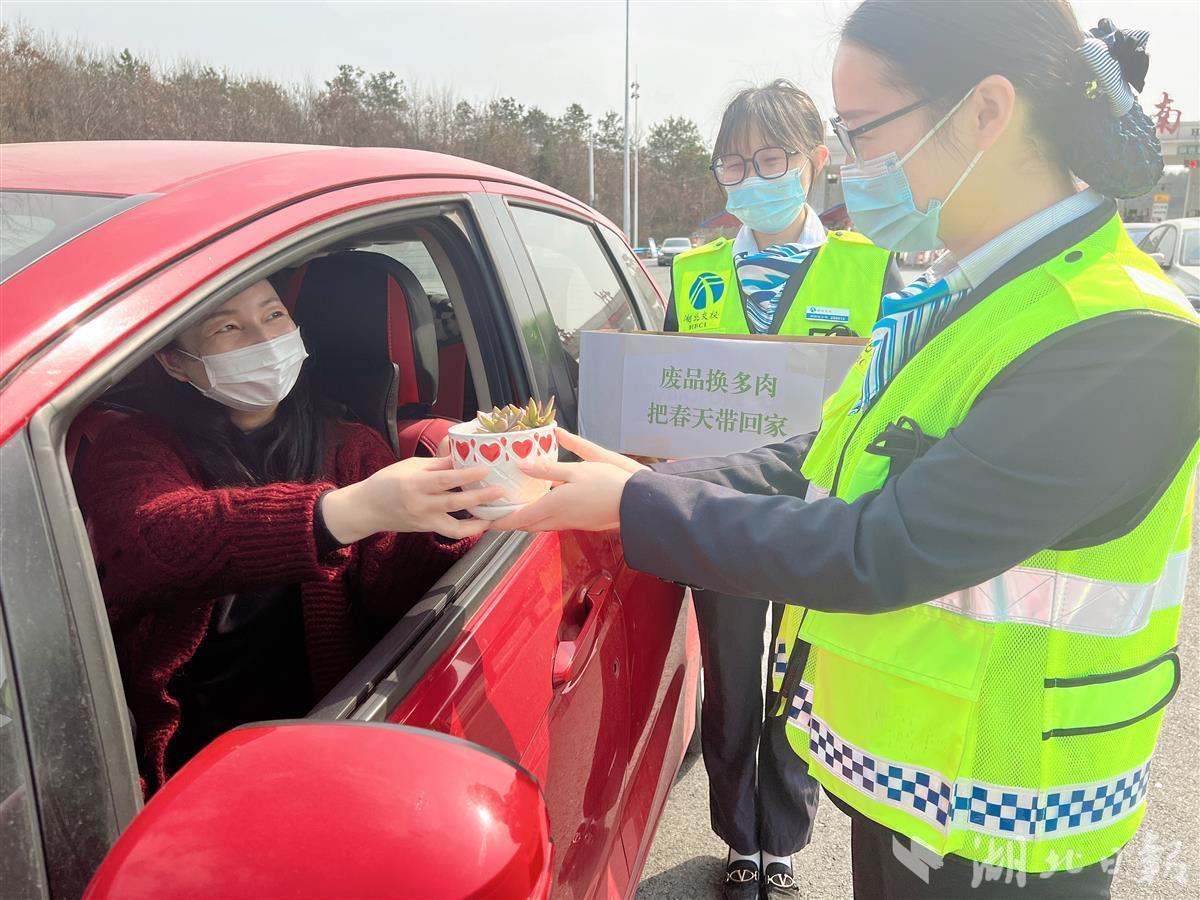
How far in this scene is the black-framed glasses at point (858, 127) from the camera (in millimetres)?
1121

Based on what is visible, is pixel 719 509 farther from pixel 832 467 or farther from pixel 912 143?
pixel 912 143

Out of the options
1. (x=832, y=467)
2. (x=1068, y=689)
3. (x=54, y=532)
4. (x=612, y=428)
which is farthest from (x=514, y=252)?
(x=1068, y=689)

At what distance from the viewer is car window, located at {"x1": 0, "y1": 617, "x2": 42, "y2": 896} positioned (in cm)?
78

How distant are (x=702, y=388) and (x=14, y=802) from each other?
4.80 feet

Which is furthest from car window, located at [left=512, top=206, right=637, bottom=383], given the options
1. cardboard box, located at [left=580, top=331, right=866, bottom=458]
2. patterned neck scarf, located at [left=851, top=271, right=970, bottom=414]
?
patterned neck scarf, located at [left=851, top=271, right=970, bottom=414]

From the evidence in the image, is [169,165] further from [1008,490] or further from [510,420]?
[1008,490]

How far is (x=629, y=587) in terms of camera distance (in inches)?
69.7

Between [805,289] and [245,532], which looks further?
[805,289]

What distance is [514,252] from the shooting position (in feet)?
6.28

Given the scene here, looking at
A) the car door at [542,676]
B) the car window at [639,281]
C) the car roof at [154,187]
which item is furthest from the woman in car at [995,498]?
the car window at [639,281]

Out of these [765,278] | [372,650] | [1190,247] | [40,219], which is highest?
[40,219]

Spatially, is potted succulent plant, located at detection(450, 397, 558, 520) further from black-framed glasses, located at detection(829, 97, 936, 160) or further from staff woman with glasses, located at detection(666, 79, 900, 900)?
staff woman with glasses, located at detection(666, 79, 900, 900)

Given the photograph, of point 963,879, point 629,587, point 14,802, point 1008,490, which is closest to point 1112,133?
point 1008,490

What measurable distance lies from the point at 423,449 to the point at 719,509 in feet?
3.48
